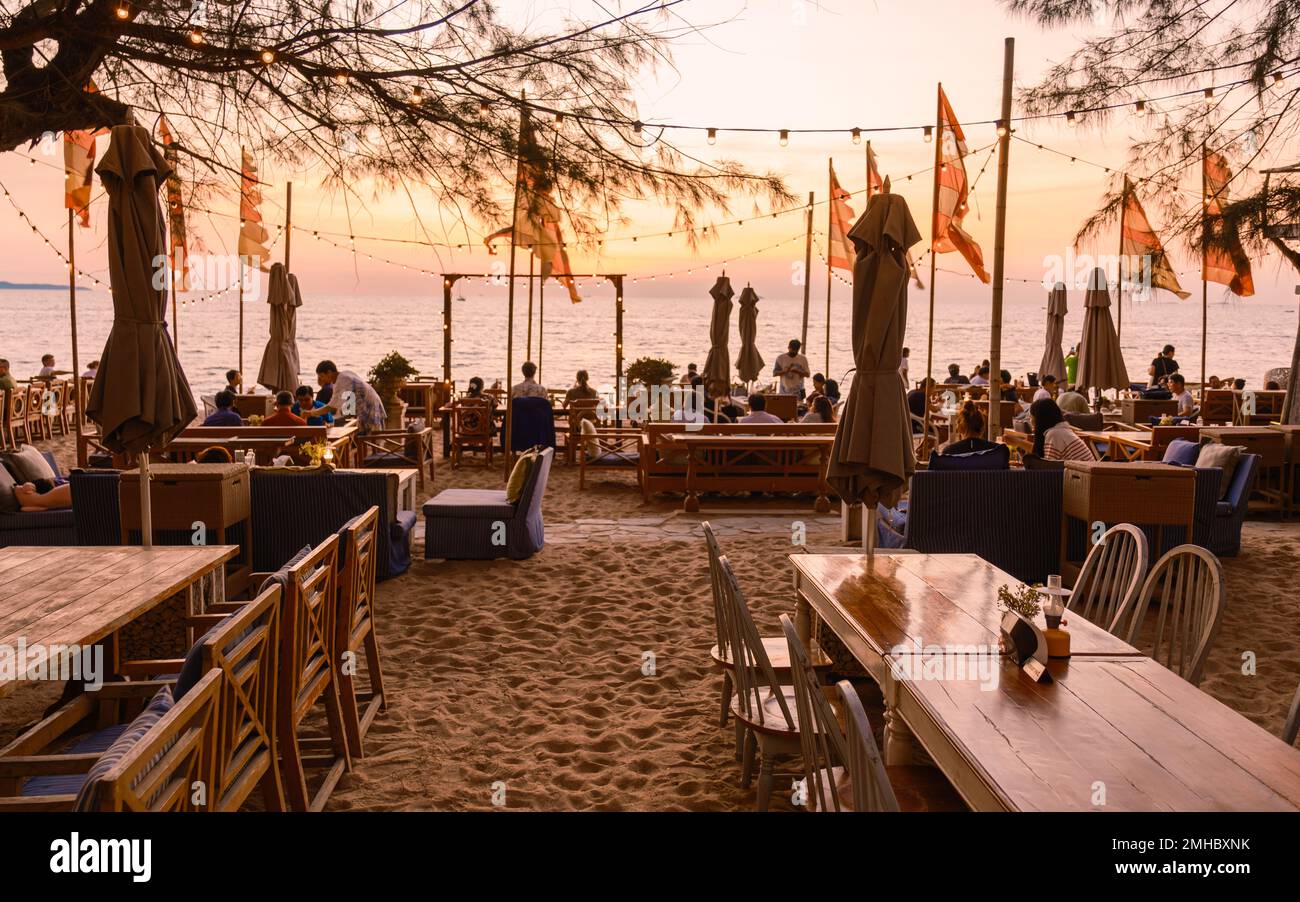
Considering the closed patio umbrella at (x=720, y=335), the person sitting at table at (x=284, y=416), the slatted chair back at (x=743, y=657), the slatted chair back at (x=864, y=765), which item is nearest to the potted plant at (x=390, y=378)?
the person sitting at table at (x=284, y=416)

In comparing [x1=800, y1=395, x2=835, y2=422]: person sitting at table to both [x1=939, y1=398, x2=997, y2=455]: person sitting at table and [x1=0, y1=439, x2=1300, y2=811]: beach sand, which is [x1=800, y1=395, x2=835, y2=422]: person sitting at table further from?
[x1=939, y1=398, x2=997, y2=455]: person sitting at table

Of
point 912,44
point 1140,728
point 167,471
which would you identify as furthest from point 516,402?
point 1140,728

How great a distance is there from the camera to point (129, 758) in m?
1.69

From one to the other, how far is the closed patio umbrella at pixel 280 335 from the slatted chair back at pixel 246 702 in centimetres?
1003

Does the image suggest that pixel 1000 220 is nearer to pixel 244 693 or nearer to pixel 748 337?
pixel 748 337

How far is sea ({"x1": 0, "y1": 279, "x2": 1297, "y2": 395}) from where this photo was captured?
4728cm

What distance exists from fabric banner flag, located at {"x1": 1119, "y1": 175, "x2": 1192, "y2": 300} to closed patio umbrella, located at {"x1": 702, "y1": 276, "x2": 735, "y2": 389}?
27.4ft

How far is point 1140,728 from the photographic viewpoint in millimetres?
2490

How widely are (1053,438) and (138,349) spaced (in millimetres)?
6711

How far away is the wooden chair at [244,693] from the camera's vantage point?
7.95ft

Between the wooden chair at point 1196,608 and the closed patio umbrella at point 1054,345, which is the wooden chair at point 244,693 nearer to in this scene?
the wooden chair at point 1196,608

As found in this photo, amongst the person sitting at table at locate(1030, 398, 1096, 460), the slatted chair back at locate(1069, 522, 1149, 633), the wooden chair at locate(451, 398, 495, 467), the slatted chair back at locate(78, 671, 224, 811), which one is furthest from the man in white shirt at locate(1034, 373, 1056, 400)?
the slatted chair back at locate(78, 671, 224, 811)
